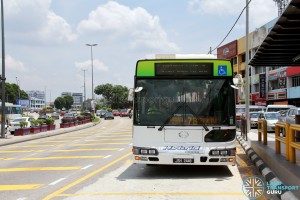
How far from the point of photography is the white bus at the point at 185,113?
1041 centimetres

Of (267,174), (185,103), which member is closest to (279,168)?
(267,174)

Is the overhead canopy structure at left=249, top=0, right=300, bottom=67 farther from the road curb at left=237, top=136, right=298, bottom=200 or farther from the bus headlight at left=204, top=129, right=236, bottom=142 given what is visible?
the road curb at left=237, top=136, right=298, bottom=200

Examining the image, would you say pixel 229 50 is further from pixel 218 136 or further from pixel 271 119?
pixel 218 136

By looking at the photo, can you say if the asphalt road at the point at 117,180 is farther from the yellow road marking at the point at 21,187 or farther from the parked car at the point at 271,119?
the parked car at the point at 271,119

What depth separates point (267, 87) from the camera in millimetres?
61938

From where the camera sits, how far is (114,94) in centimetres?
14200

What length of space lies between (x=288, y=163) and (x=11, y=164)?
9.18 m

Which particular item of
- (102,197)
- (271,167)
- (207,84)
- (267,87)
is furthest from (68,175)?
(267,87)

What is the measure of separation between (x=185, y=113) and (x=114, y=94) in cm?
13202

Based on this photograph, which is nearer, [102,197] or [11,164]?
[102,197]

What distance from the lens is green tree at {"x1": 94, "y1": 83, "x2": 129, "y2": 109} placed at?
14055 cm

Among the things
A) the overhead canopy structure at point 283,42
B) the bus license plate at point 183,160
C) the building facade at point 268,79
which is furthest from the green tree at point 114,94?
the bus license plate at point 183,160

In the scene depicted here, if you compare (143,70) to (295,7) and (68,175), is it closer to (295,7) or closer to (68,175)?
(68,175)

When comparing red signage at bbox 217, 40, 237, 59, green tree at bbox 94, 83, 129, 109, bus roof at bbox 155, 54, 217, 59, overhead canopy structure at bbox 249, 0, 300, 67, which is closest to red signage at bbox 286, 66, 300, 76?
red signage at bbox 217, 40, 237, 59
